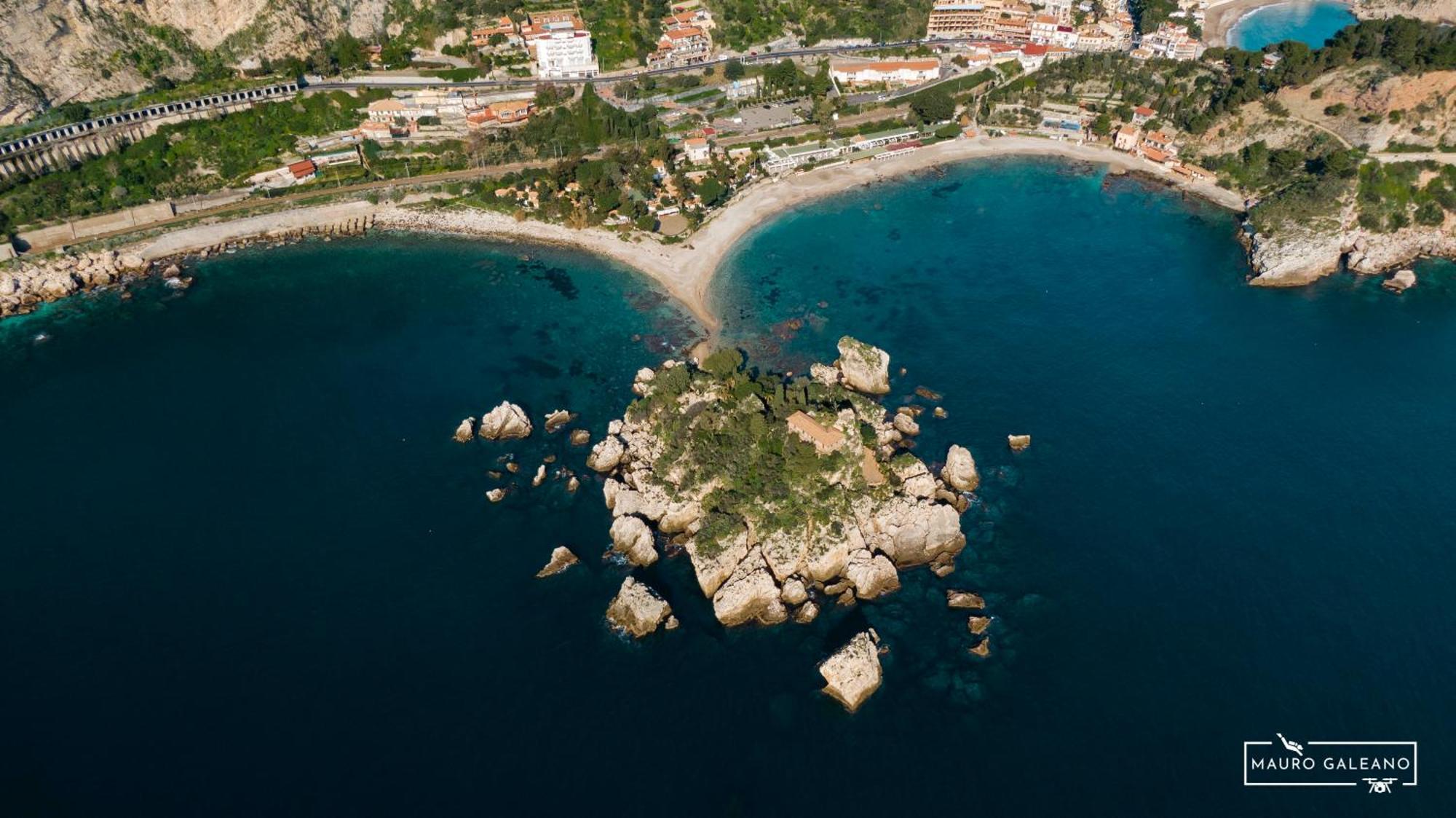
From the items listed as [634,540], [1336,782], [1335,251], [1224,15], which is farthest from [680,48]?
[1336,782]

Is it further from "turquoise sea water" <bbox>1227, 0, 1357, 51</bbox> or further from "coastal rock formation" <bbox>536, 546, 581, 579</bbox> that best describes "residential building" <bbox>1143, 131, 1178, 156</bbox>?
"coastal rock formation" <bbox>536, 546, 581, 579</bbox>

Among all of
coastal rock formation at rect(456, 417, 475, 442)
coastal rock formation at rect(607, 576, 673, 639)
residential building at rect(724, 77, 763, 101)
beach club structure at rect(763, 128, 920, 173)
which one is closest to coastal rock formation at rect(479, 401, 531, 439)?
coastal rock formation at rect(456, 417, 475, 442)

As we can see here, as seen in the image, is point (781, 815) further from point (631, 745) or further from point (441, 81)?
point (441, 81)

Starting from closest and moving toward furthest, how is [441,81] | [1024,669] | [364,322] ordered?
[1024,669]
[364,322]
[441,81]

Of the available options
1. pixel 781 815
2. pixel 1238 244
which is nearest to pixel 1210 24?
pixel 1238 244

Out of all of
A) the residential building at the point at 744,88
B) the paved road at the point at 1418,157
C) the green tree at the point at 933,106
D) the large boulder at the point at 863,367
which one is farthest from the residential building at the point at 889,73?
the large boulder at the point at 863,367

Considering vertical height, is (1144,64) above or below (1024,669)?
above

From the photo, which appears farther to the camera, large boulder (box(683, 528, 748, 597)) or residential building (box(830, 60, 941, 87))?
residential building (box(830, 60, 941, 87))
